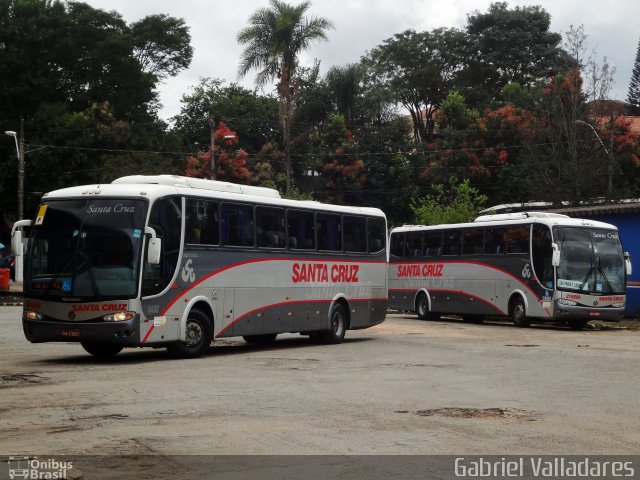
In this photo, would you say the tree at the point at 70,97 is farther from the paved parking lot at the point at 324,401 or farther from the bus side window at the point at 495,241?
the paved parking lot at the point at 324,401

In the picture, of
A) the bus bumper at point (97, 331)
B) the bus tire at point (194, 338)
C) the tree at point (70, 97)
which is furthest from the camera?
the tree at point (70, 97)

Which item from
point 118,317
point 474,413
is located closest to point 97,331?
point 118,317

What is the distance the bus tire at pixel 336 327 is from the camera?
24.9 m

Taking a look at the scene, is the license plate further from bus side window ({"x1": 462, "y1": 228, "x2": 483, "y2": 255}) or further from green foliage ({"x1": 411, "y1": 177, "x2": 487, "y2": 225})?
green foliage ({"x1": 411, "y1": 177, "x2": 487, "y2": 225})

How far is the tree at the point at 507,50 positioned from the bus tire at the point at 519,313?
122 feet

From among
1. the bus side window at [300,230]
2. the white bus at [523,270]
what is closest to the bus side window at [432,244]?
the white bus at [523,270]

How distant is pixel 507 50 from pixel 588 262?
4181cm

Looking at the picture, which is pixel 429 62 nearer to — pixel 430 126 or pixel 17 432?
pixel 430 126

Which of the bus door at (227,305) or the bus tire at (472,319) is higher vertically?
the bus door at (227,305)

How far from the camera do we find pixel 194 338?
20.0 m

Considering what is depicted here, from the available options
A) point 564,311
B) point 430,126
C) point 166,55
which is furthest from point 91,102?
point 564,311

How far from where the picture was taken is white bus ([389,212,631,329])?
104 ft

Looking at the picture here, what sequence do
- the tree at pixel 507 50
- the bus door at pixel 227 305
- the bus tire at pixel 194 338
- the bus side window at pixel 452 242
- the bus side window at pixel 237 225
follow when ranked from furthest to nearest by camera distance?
the tree at pixel 507 50, the bus side window at pixel 452 242, the bus side window at pixel 237 225, the bus door at pixel 227 305, the bus tire at pixel 194 338

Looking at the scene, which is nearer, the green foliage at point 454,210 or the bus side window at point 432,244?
the bus side window at point 432,244
